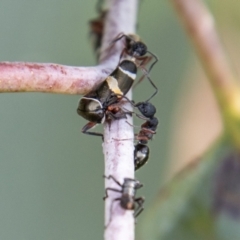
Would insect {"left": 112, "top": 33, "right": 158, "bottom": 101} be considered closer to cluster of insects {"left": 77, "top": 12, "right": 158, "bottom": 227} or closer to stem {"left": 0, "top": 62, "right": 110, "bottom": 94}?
cluster of insects {"left": 77, "top": 12, "right": 158, "bottom": 227}

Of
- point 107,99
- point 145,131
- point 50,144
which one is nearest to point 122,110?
→ point 107,99

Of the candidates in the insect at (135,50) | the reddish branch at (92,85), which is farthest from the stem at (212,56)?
the reddish branch at (92,85)

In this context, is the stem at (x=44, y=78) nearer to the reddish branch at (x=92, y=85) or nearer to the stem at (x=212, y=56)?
the reddish branch at (x=92, y=85)

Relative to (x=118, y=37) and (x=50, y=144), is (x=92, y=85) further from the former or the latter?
(x=50, y=144)

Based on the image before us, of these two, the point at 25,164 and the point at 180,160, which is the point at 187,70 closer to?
the point at 180,160

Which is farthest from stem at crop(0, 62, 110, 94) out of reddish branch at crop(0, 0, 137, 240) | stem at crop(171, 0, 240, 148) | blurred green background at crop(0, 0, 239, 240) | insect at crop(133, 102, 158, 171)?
blurred green background at crop(0, 0, 239, 240)

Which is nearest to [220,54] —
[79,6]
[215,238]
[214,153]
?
[214,153]
